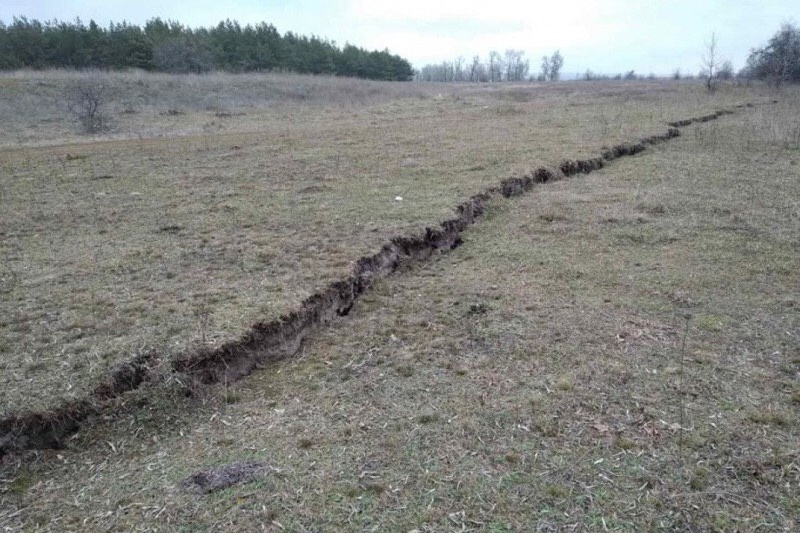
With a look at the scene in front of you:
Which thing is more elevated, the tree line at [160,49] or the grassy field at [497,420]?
the tree line at [160,49]

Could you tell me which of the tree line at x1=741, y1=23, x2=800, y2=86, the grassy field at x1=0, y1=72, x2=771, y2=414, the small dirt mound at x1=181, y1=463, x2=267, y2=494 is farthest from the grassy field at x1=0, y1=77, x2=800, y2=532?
the tree line at x1=741, y1=23, x2=800, y2=86

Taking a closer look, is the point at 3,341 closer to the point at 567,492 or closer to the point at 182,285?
the point at 182,285

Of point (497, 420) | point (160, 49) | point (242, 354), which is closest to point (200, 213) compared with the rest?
point (242, 354)

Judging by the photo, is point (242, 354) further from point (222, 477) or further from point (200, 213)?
point (200, 213)

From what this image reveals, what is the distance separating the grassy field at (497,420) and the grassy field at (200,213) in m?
0.44

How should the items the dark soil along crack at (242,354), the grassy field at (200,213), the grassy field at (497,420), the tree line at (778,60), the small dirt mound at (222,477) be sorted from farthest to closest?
the tree line at (778,60) < the grassy field at (200,213) < the dark soil along crack at (242,354) < the small dirt mound at (222,477) < the grassy field at (497,420)

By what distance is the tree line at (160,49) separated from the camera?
35.8 metres

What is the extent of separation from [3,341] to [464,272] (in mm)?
3876

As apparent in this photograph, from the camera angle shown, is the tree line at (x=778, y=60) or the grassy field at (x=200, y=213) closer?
the grassy field at (x=200, y=213)

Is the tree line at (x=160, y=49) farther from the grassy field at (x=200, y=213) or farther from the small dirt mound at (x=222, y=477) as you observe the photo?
the small dirt mound at (x=222, y=477)

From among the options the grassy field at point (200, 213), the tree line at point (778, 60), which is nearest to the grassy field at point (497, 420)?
the grassy field at point (200, 213)

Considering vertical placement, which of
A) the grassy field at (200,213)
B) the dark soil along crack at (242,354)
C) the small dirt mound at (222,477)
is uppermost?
the grassy field at (200,213)

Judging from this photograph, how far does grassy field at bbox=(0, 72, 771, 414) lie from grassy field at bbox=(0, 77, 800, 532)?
17.5 inches

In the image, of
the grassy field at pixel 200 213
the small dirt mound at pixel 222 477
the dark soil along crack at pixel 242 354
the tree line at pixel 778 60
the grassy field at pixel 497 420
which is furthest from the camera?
the tree line at pixel 778 60
